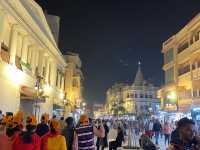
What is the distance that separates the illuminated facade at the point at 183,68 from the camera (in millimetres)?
43062

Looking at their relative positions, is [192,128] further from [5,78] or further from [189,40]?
[189,40]

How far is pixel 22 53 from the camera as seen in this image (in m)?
25.2

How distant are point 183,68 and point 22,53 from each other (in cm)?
2981

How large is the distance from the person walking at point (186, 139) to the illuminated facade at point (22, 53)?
15.3 m

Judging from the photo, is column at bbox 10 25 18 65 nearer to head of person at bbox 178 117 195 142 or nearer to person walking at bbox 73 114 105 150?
person walking at bbox 73 114 105 150

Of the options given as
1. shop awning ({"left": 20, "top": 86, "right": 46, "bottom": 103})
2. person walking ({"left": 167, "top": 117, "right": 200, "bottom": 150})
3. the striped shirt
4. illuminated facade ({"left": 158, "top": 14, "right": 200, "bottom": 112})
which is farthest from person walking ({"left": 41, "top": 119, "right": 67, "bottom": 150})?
illuminated facade ({"left": 158, "top": 14, "right": 200, "bottom": 112})

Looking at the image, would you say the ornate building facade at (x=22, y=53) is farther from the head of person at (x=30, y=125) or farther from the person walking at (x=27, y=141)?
the person walking at (x=27, y=141)

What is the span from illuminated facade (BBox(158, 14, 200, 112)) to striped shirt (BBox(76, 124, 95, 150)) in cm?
3485

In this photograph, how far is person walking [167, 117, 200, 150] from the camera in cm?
437

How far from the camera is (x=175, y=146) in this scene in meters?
4.41

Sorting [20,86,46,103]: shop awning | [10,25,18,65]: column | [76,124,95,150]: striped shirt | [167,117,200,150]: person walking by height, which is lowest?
[76,124,95,150]: striped shirt

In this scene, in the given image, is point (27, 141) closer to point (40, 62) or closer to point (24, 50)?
point (24, 50)

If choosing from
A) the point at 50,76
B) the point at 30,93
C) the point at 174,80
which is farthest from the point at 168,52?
the point at 30,93

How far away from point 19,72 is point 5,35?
3184 mm
